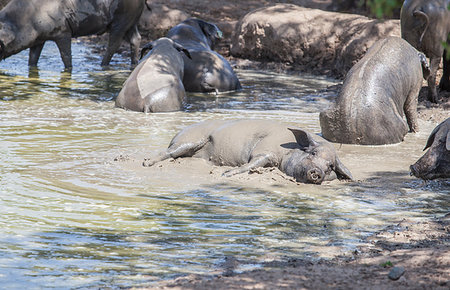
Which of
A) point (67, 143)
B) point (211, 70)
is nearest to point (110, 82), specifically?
point (211, 70)

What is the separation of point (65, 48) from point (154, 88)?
5.81 meters

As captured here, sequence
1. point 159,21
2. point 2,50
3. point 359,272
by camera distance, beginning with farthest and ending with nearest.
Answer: point 159,21 → point 2,50 → point 359,272

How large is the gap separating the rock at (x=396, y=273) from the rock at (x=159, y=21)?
1811cm

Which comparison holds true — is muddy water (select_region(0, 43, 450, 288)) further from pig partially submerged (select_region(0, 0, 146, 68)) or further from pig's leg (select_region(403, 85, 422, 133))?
pig partially submerged (select_region(0, 0, 146, 68))

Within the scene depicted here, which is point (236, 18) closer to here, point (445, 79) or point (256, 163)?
point (445, 79)

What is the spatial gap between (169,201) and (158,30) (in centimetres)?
1594

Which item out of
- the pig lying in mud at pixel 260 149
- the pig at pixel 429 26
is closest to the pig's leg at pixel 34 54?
the pig at pixel 429 26

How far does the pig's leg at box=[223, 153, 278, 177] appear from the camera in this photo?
7750mm

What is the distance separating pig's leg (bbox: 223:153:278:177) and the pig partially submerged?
9901mm

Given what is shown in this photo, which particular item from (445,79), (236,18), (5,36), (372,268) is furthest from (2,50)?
(372,268)

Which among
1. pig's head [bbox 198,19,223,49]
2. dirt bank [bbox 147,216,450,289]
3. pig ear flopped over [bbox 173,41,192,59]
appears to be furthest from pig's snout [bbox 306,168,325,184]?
pig's head [bbox 198,19,223,49]

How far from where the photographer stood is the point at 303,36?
59.9 feet

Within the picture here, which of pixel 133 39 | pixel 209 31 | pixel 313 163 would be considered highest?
pixel 209 31

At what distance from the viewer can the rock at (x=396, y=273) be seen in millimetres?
4434
